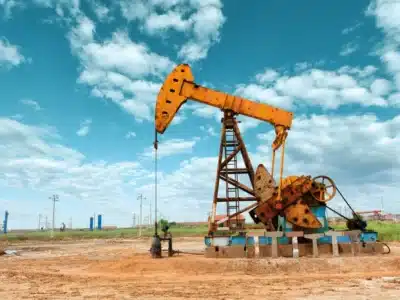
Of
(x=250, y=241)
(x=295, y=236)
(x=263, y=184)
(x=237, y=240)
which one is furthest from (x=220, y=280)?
(x=263, y=184)

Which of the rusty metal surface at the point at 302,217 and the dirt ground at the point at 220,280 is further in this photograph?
the rusty metal surface at the point at 302,217

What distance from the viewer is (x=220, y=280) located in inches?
358

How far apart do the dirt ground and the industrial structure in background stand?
37.4 inches

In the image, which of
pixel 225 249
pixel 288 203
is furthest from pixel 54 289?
pixel 288 203

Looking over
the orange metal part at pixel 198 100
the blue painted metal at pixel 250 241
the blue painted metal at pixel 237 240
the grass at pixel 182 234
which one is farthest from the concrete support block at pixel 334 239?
the grass at pixel 182 234

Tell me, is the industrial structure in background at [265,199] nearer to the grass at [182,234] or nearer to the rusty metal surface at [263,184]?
the rusty metal surface at [263,184]

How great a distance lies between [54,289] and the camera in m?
8.56

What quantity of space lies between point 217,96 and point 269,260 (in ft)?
18.2

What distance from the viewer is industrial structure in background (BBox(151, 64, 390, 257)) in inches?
461

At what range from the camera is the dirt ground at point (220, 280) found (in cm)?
744

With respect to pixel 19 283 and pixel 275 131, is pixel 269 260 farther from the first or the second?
pixel 19 283

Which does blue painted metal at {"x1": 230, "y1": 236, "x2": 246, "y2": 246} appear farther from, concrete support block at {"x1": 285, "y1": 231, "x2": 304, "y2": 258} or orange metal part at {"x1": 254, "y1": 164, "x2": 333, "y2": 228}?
concrete support block at {"x1": 285, "y1": 231, "x2": 304, "y2": 258}

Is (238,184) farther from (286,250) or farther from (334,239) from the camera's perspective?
(334,239)

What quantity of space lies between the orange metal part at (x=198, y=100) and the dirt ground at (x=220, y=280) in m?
4.41
